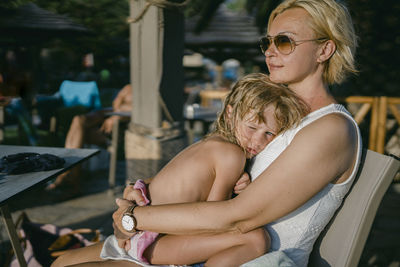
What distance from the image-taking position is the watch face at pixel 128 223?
155 centimetres

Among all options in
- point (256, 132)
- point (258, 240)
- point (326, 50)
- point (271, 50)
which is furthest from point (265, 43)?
point (258, 240)

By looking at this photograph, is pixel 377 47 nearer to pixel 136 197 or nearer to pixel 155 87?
pixel 155 87

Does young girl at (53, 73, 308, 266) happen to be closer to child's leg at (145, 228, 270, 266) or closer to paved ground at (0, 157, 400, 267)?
child's leg at (145, 228, 270, 266)

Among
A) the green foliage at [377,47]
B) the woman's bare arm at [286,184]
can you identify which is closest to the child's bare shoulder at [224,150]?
the woman's bare arm at [286,184]

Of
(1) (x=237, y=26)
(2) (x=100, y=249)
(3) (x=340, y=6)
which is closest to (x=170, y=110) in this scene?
(2) (x=100, y=249)

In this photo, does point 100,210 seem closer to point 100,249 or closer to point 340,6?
point 100,249

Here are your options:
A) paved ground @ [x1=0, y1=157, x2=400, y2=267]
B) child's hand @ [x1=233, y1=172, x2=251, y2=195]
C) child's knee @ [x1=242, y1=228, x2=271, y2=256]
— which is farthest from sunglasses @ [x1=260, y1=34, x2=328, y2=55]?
paved ground @ [x1=0, y1=157, x2=400, y2=267]

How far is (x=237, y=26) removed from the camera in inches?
356

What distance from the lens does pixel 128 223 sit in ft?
5.12

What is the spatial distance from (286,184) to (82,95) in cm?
631

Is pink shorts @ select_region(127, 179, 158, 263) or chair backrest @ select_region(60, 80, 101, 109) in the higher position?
pink shorts @ select_region(127, 179, 158, 263)

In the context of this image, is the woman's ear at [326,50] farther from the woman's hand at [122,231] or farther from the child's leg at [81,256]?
the child's leg at [81,256]

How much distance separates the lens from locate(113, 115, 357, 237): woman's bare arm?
1.32 meters

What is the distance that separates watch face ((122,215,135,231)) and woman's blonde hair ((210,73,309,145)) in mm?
A: 600
